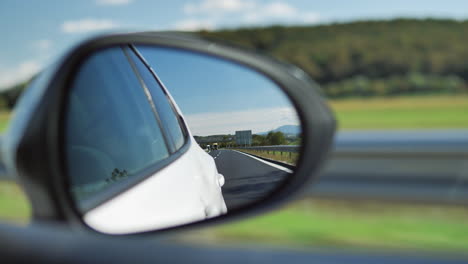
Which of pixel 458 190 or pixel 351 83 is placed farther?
pixel 351 83

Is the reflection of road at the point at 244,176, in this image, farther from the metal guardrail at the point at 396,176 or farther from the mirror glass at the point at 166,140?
the metal guardrail at the point at 396,176

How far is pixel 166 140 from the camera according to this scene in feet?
7.25

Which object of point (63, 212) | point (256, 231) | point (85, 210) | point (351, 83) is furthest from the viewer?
point (351, 83)

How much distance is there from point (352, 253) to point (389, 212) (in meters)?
4.67

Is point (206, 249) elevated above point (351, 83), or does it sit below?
below

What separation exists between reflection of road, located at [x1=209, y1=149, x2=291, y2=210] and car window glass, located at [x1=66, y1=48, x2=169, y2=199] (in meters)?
0.33

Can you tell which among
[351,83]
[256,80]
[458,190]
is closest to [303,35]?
[351,83]

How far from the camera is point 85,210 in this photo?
1339 mm

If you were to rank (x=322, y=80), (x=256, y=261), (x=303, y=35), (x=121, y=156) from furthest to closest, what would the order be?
(x=303, y=35)
(x=322, y=80)
(x=121, y=156)
(x=256, y=261)

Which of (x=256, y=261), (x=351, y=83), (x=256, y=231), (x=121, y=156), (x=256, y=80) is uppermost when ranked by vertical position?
(x=351, y=83)

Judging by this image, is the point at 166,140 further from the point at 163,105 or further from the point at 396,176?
the point at 396,176

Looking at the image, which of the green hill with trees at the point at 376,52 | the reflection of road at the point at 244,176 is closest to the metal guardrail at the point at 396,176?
the reflection of road at the point at 244,176

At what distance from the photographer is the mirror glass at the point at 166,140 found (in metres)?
1.47

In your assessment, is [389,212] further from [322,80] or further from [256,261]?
[322,80]
